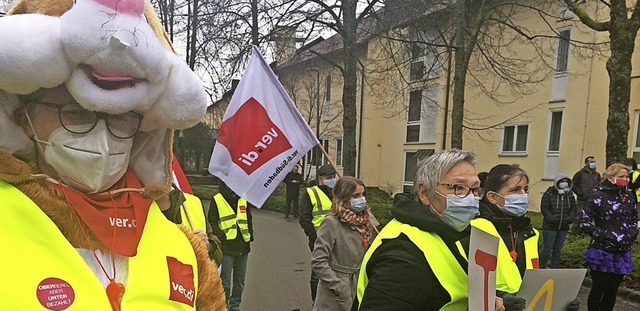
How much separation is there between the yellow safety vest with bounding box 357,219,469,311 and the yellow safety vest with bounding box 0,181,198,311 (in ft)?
3.01

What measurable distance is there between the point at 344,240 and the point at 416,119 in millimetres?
17913

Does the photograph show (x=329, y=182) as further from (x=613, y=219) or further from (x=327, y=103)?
(x=327, y=103)

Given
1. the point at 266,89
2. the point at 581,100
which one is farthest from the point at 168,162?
the point at 581,100

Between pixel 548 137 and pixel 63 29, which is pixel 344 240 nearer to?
pixel 63 29

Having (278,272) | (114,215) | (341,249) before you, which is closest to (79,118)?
(114,215)

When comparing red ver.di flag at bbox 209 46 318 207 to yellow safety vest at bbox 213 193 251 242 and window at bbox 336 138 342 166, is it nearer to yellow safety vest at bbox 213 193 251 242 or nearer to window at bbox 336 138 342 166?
yellow safety vest at bbox 213 193 251 242

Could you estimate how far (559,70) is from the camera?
1520 centimetres

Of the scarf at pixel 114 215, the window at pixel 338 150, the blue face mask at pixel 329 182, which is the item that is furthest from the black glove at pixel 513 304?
the window at pixel 338 150

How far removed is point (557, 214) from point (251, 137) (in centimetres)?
505

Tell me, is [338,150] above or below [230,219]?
below

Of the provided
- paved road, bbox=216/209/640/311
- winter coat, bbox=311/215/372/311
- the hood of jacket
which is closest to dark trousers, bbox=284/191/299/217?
paved road, bbox=216/209/640/311

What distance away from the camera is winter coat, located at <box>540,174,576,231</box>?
6840mm

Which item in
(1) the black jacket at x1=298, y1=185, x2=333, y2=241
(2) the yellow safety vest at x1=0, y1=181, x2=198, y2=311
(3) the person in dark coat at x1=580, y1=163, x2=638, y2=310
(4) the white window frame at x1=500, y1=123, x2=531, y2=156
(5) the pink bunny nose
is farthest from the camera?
(4) the white window frame at x1=500, y1=123, x2=531, y2=156

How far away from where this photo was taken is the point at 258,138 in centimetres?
377
